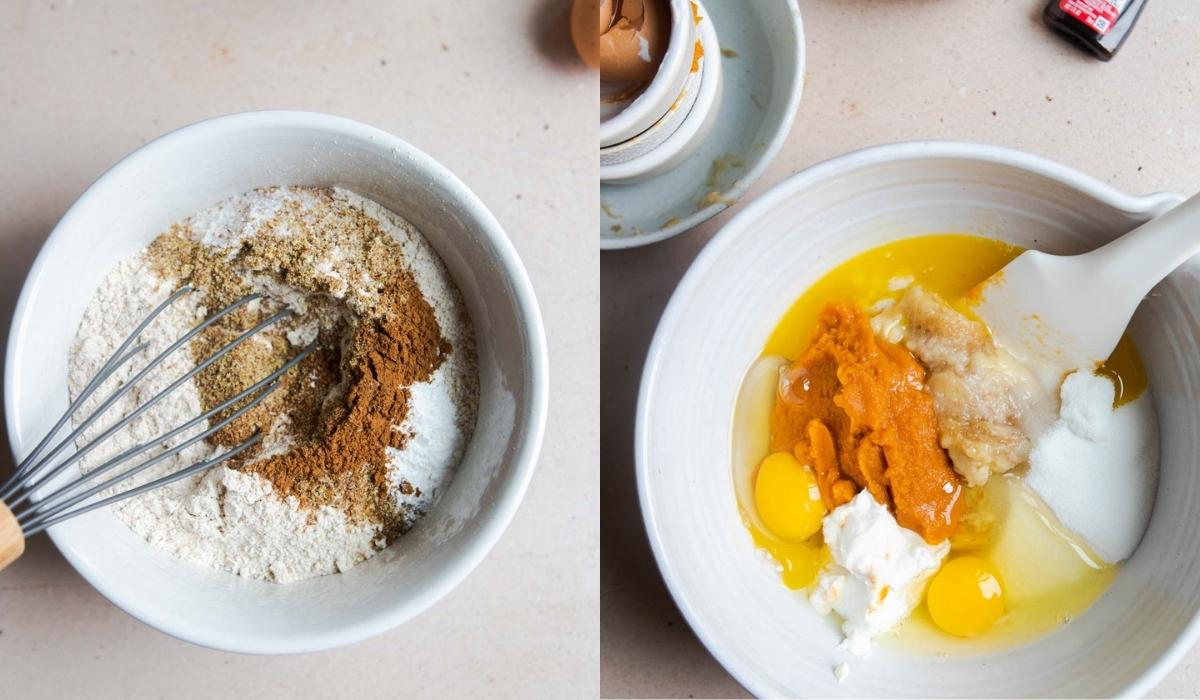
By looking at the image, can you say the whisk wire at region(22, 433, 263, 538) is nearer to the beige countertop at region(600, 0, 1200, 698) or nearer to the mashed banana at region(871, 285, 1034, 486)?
the beige countertop at region(600, 0, 1200, 698)

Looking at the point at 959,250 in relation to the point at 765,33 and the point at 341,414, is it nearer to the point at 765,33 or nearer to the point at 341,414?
the point at 765,33

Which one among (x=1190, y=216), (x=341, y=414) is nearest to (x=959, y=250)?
(x=1190, y=216)

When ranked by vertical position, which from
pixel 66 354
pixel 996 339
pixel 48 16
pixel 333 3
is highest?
pixel 996 339

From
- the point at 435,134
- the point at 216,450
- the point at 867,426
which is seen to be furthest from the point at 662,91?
the point at 216,450

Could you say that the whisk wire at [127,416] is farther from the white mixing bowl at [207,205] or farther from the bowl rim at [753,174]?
the bowl rim at [753,174]

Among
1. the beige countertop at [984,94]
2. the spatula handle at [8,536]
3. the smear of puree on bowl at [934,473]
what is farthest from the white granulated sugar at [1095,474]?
the spatula handle at [8,536]

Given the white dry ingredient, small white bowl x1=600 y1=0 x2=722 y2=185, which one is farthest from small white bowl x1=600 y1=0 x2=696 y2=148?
the white dry ingredient
